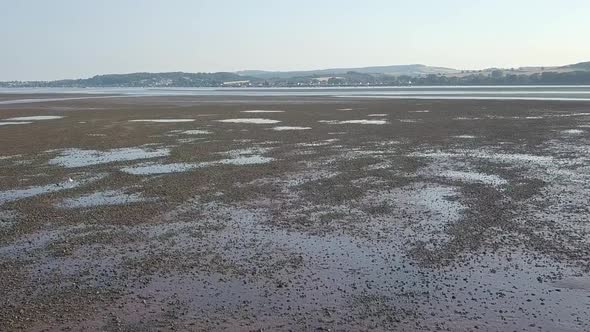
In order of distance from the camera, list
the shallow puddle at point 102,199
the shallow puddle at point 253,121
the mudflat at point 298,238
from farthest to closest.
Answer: the shallow puddle at point 253,121
the shallow puddle at point 102,199
the mudflat at point 298,238

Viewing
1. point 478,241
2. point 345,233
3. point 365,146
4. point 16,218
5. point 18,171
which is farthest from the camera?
point 365,146

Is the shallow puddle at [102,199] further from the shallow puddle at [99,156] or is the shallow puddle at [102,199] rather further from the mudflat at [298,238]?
the shallow puddle at [99,156]

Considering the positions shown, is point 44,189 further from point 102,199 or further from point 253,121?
point 253,121

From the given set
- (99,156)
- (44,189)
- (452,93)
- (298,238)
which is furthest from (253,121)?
(452,93)

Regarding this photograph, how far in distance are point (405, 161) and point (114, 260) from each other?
15.4 metres

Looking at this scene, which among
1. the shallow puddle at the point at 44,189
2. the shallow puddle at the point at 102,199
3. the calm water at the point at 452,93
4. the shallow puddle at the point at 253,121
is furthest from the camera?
the calm water at the point at 452,93

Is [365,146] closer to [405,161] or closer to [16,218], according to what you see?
[405,161]

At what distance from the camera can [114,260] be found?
11773 millimetres

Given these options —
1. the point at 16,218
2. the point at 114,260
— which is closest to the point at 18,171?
the point at 16,218

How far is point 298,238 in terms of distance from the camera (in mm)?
13367

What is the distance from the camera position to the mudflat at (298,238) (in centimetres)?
906

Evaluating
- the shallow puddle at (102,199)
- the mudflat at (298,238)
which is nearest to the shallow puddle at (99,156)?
the mudflat at (298,238)

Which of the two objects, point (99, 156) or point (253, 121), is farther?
point (253, 121)

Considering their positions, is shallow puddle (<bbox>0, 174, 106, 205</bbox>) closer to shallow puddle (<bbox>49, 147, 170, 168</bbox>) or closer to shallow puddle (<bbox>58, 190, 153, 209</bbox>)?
shallow puddle (<bbox>58, 190, 153, 209</bbox>)
